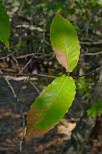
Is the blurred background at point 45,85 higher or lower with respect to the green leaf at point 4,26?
lower

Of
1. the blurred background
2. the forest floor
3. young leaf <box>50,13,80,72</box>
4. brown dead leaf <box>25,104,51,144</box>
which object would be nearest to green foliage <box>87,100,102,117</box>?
the blurred background

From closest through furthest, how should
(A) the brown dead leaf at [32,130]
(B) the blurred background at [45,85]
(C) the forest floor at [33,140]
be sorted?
(A) the brown dead leaf at [32,130], (B) the blurred background at [45,85], (C) the forest floor at [33,140]

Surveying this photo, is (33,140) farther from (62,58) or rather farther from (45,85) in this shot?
(62,58)

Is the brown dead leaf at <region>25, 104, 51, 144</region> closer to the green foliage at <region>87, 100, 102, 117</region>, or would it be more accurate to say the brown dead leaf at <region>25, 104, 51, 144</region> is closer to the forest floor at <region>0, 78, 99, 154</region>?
the green foliage at <region>87, 100, 102, 117</region>

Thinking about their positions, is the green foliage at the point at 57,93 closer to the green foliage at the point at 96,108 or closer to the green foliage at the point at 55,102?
the green foliage at the point at 55,102

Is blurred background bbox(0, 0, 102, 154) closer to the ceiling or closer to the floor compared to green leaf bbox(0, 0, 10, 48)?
closer to the floor

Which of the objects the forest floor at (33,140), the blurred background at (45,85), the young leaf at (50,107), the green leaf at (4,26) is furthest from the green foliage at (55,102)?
the forest floor at (33,140)

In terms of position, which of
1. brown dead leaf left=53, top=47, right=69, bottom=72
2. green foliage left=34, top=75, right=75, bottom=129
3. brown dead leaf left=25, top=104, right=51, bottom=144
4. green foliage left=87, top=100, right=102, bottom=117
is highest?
brown dead leaf left=53, top=47, right=69, bottom=72

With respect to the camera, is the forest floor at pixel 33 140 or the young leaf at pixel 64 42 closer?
the young leaf at pixel 64 42
